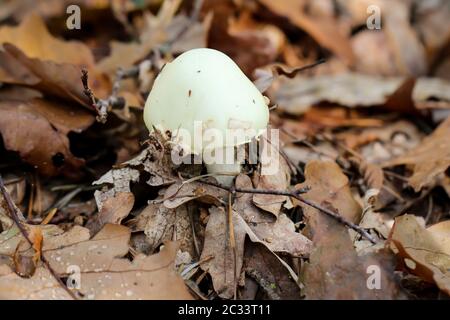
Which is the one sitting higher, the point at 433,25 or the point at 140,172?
the point at 433,25

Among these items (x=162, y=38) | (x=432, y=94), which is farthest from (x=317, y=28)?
(x=162, y=38)

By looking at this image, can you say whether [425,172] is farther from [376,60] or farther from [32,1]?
[32,1]

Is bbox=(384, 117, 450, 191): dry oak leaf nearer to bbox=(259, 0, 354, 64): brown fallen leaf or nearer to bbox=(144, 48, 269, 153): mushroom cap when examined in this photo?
bbox=(144, 48, 269, 153): mushroom cap

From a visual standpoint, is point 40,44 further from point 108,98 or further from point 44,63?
point 108,98

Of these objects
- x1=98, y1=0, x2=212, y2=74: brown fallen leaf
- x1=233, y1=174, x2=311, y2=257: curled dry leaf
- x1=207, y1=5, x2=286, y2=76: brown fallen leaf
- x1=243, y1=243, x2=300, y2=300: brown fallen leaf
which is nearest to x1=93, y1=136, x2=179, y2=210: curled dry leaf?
x1=233, y1=174, x2=311, y2=257: curled dry leaf

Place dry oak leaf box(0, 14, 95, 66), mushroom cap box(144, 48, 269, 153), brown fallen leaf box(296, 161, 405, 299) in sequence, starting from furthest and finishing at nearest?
dry oak leaf box(0, 14, 95, 66) < mushroom cap box(144, 48, 269, 153) < brown fallen leaf box(296, 161, 405, 299)

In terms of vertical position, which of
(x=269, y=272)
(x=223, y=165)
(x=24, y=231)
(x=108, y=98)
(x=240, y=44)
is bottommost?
(x=269, y=272)
